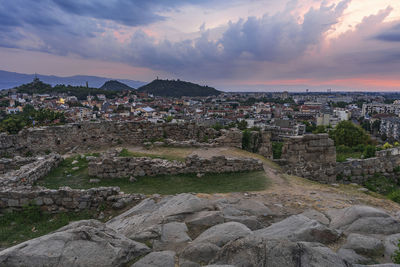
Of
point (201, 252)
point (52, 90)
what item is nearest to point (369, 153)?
point (201, 252)

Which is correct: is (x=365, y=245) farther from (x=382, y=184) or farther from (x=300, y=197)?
(x=382, y=184)

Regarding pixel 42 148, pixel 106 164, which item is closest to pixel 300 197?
pixel 106 164

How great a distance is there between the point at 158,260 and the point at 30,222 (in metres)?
5.87

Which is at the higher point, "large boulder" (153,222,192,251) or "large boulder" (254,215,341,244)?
"large boulder" (254,215,341,244)

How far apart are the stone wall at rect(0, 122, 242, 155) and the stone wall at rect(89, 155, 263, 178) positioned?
4734 millimetres

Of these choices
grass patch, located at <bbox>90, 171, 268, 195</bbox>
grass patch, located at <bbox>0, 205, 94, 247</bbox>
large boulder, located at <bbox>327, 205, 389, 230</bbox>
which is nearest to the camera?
large boulder, located at <bbox>327, 205, 389, 230</bbox>

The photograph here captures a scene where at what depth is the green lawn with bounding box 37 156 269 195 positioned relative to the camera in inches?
389

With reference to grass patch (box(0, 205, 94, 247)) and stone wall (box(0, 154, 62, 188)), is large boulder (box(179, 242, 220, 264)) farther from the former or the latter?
stone wall (box(0, 154, 62, 188))

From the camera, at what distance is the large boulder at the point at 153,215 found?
5.43 metres

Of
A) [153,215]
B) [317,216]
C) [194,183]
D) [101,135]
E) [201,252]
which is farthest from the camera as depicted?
[101,135]

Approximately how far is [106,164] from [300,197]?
814 cm

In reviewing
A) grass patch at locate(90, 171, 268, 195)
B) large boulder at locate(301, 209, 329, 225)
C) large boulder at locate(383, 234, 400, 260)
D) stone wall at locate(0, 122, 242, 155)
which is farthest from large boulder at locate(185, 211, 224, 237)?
stone wall at locate(0, 122, 242, 155)

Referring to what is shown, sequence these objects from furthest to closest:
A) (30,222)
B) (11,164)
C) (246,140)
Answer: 1. (246,140)
2. (11,164)
3. (30,222)

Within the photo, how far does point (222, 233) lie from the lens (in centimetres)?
485
